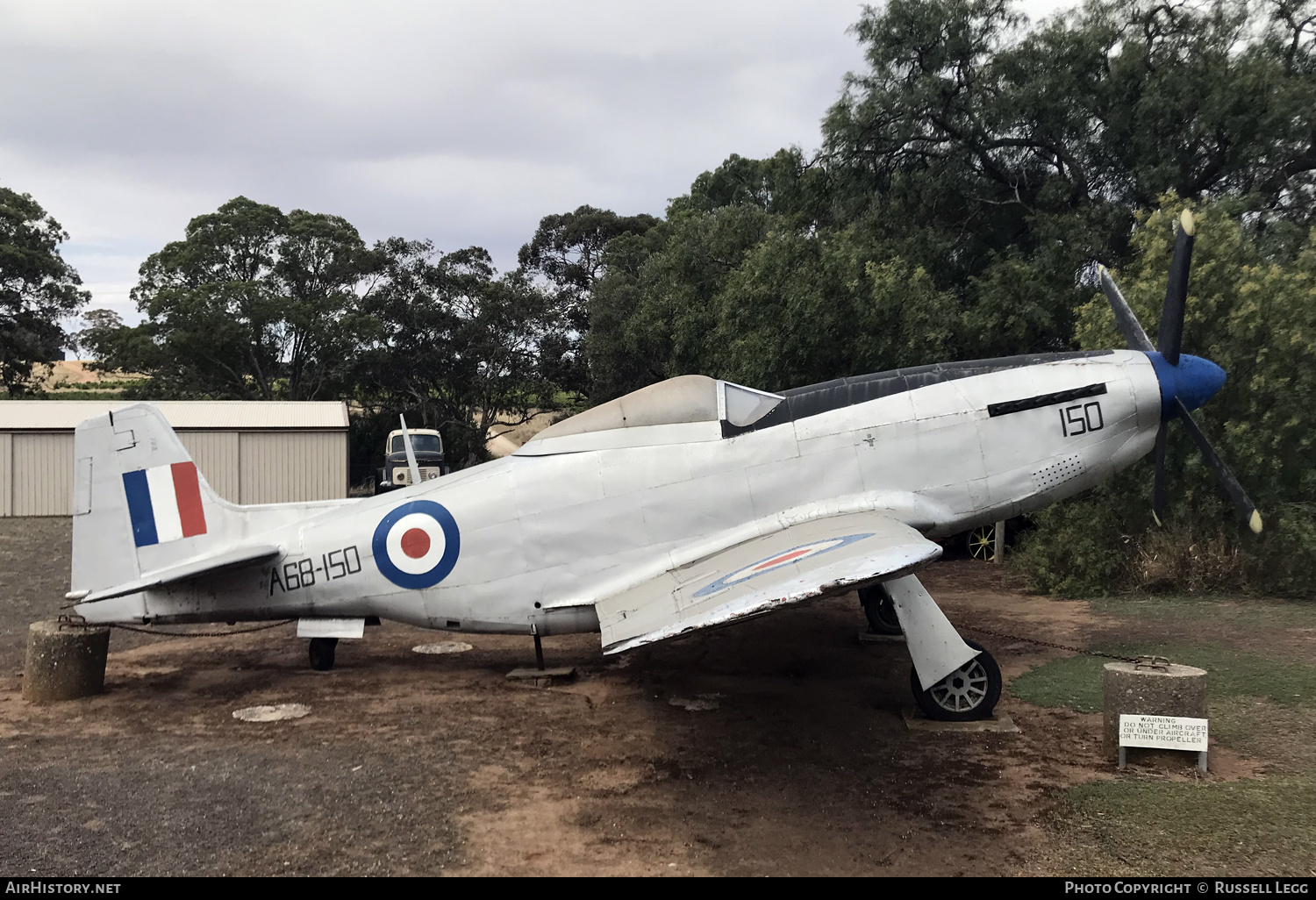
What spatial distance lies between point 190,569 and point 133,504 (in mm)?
1055

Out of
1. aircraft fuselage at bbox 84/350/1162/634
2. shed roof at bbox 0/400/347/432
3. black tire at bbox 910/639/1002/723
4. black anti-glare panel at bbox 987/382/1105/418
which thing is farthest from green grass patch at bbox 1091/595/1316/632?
shed roof at bbox 0/400/347/432

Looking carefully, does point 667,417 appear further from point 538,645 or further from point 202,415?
point 202,415

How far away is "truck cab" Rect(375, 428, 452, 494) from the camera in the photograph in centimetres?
2645

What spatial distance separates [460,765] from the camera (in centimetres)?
627

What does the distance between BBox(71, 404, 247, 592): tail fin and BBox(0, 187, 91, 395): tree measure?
38.3 metres

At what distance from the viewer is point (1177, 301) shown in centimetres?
776

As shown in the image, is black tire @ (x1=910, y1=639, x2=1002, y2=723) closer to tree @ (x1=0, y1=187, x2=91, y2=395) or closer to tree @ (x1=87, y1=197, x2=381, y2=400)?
tree @ (x1=87, y1=197, x2=381, y2=400)

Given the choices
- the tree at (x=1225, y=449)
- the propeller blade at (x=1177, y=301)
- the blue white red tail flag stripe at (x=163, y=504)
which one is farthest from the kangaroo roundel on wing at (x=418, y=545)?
the tree at (x=1225, y=449)

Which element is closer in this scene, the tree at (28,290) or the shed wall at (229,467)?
the shed wall at (229,467)

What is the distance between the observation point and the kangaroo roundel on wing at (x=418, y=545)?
7992 mm

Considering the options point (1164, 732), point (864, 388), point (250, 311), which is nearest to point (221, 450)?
point (250, 311)

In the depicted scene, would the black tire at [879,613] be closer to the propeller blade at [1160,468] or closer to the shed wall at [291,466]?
the propeller blade at [1160,468]

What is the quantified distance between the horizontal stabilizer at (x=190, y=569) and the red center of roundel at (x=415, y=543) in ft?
4.58

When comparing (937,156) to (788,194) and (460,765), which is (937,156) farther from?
(460,765)
